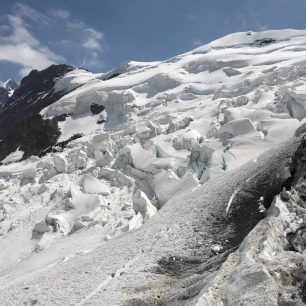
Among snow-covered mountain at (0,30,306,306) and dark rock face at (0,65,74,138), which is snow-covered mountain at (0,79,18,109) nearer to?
dark rock face at (0,65,74,138)

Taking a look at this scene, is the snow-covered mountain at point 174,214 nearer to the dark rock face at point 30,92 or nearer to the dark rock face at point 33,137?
the dark rock face at point 33,137

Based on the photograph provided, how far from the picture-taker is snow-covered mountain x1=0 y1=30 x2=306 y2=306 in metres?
9.14

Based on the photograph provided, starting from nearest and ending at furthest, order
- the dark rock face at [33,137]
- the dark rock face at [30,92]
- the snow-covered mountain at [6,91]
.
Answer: the dark rock face at [33,137]
the dark rock face at [30,92]
the snow-covered mountain at [6,91]

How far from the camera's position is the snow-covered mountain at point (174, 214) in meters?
9.14

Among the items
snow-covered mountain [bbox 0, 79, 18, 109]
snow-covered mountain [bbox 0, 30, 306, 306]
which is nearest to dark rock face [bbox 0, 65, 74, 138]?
snow-covered mountain [bbox 0, 79, 18, 109]

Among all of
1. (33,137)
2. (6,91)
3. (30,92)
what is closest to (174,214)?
(33,137)

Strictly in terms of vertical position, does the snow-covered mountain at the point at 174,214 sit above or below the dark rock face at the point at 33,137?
below

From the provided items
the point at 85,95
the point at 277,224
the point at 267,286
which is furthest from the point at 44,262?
the point at 85,95

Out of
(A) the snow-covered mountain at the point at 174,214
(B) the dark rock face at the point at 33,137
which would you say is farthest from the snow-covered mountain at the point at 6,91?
(A) the snow-covered mountain at the point at 174,214

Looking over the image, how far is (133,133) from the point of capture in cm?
3177

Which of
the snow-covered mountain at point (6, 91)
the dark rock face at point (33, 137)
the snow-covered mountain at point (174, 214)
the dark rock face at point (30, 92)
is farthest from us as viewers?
the snow-covered mountain at point (6, 91)

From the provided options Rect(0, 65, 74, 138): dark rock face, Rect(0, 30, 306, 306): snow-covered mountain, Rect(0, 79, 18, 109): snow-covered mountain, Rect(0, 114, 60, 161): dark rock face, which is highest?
Rect(0, 79, 18, 109): snow-covered mountain

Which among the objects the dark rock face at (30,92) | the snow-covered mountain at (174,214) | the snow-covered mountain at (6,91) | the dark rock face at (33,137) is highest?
the snow-covered mountain at (6,91)

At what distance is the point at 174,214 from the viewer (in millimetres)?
14469
